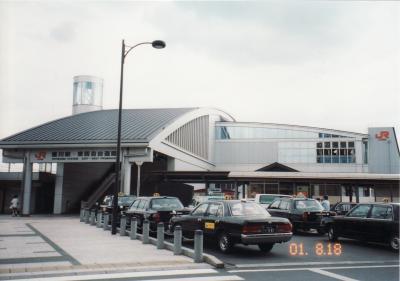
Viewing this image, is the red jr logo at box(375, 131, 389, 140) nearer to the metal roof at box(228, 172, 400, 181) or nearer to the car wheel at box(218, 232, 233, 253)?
the metal roof at box(228, 172, 400, 181)

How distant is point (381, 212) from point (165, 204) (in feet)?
25.6

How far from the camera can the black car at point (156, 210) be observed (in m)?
15.8

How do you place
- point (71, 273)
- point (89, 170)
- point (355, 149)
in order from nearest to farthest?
point (71, 273)
point (89, 170)
point (355, 149)

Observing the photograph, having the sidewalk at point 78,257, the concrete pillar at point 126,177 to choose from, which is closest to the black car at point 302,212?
the sidewalk at point 78,257

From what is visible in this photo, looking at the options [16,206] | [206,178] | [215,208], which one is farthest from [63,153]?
[215,208]

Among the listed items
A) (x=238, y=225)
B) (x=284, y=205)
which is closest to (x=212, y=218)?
(x=238, y=225)

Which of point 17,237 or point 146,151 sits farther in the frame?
point 146,151

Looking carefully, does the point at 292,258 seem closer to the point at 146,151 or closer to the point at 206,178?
the point at 146,151

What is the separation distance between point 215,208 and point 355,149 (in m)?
46.0

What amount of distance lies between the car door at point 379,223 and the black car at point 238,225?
3383 millimetres

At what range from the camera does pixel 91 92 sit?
2621 inches

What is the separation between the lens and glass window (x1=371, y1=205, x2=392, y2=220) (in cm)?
1315

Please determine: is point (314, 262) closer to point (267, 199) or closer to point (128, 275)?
point (128, 275)

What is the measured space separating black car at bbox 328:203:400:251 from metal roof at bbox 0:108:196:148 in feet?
61.0
